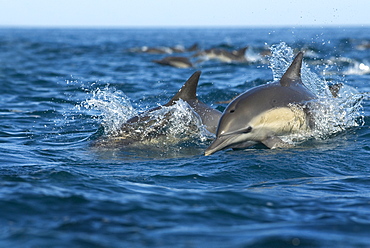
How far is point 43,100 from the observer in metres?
14.0

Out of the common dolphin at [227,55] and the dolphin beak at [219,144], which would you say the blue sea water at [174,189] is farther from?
the common dolphin at [227,55]

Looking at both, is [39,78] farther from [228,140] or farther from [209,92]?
[228,140]

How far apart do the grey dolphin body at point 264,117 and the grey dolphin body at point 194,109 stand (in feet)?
3.64

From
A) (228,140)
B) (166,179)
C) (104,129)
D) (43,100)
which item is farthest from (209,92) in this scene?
(166,179)

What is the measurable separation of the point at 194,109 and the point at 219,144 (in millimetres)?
1850

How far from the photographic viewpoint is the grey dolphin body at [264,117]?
7.44 metres

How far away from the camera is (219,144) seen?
7266 millimetres

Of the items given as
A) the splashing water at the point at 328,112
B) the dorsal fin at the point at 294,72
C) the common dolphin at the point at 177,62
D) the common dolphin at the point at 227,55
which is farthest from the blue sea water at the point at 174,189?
the common dolphin at the point at 227,55

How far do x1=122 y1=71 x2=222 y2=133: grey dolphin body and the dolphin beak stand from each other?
4.58 feet

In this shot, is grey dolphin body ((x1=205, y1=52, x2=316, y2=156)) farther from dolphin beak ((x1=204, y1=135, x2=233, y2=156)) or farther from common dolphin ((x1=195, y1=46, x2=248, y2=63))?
common dolphin ((x1=195, y1=46, x2=248, y2=63))

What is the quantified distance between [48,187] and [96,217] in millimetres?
1127

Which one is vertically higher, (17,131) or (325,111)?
(325,111)

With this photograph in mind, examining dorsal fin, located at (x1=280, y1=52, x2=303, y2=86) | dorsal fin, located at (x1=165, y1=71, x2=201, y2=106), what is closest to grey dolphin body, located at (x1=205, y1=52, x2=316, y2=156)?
dorsal fin, located at (x1=280, y1=52, x2=303, y2=86)

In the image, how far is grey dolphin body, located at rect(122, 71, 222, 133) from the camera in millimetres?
8828
